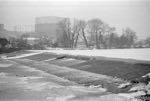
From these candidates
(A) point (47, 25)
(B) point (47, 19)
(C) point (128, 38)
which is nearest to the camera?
(C) point (128, 38)

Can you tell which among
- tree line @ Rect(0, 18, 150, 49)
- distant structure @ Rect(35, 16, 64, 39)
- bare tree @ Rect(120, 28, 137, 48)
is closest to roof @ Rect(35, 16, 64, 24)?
distant structure @ Rect(35, 16, 64, 39)

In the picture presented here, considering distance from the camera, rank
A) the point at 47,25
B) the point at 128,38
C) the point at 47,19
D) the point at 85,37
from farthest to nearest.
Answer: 1. the point at 47,19
2. the point at 47,25
3. the point at 128,38
4. the point at 85,37

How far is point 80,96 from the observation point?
11391 millimetres

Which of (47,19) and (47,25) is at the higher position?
(47,19)

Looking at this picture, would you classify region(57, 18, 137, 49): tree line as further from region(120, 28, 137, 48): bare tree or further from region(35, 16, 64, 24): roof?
region(35, 16, 64, 24): roof

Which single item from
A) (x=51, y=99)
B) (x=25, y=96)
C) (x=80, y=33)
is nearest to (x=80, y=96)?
(x=51, y=99)

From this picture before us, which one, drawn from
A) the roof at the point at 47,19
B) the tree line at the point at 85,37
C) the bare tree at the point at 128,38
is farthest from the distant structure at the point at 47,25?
the bare tree at the point at 128,38

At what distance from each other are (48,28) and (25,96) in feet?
604

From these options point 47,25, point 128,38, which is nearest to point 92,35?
point 128,38

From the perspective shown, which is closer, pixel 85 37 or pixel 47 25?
pixel 85 37

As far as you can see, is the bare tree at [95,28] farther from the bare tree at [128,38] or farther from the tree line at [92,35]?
the bare tree at [128,38]

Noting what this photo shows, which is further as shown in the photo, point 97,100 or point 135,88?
point 135,88

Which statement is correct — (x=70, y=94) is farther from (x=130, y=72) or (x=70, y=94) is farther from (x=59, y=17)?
(x=59, y=17)

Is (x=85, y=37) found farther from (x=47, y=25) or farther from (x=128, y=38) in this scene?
(x=47, y=25)
